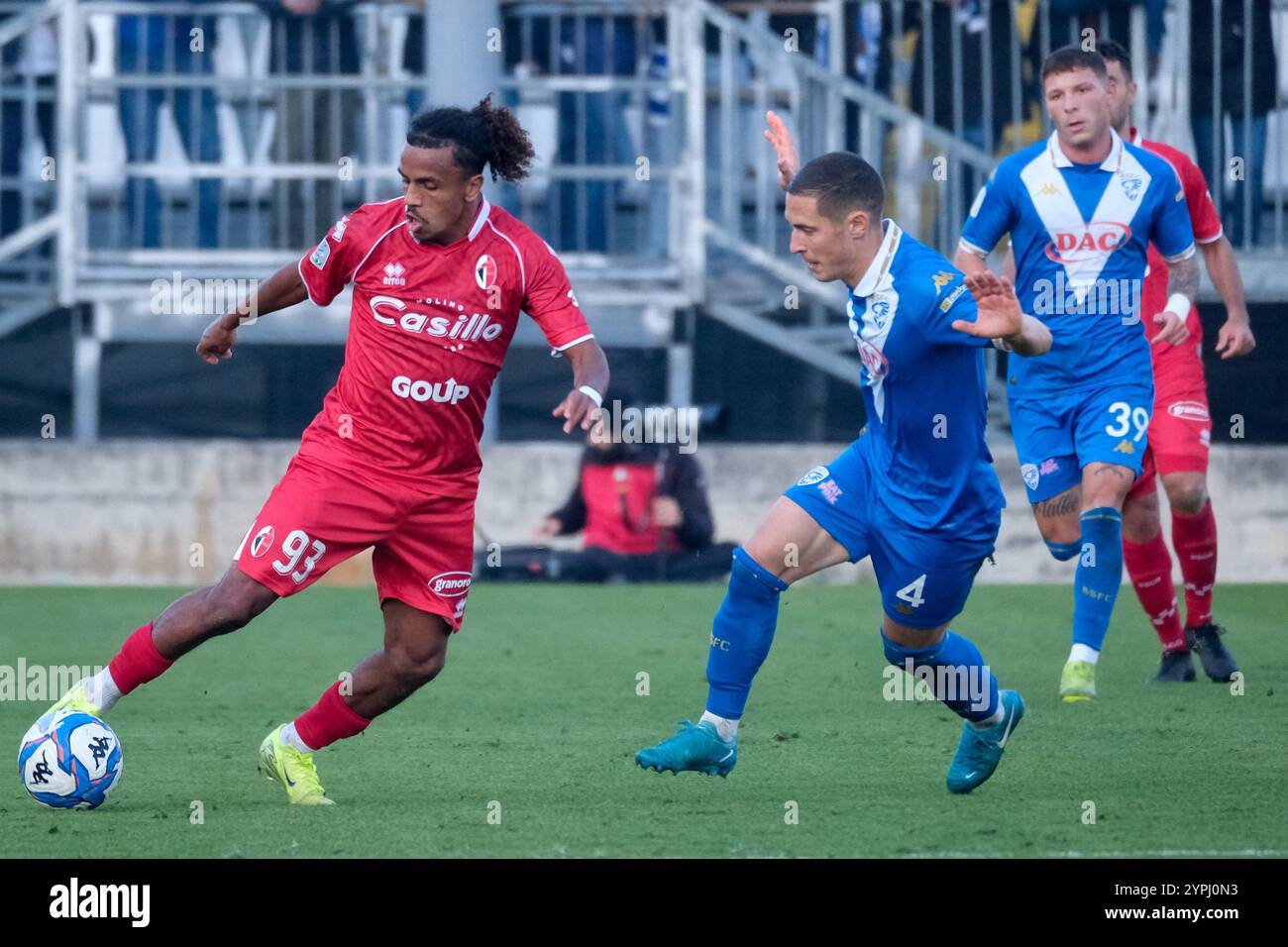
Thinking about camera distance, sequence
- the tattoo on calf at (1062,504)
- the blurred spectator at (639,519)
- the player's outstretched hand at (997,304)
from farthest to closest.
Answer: the blurred spectator at (639,519) < the tattoo on calf at (1062,504) < the player's outstretched hand at (997,304)

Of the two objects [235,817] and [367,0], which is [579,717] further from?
[367,0]

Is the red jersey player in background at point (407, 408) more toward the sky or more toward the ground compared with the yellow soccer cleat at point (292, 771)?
more toward the sky

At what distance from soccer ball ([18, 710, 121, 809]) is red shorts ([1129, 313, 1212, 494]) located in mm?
4312

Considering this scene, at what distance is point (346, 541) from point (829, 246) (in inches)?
61.1

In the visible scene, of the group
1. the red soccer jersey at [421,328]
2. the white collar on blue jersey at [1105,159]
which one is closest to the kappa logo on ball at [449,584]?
the red soccer jersey at [421,328]

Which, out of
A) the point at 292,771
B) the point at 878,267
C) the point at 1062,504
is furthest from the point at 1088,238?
the point at 292,771

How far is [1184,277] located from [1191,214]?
533 mm

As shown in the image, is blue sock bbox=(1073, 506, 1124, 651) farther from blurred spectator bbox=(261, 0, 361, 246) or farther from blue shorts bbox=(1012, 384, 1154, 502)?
blurred spectator bbox=(261, 0, 361, 246)

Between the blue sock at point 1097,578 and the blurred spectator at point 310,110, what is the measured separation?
6.67 metres

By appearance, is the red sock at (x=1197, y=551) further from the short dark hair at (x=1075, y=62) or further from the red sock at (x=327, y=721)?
the red sock at (x=327, y=721)

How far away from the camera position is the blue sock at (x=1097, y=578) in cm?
790

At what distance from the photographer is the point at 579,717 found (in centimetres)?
778

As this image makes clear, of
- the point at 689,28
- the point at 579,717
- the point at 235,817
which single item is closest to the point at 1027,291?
the point at 579,717

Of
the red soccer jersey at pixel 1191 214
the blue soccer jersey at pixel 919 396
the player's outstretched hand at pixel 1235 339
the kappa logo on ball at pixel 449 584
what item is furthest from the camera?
the red soccer jersey at pixel 1191 214
